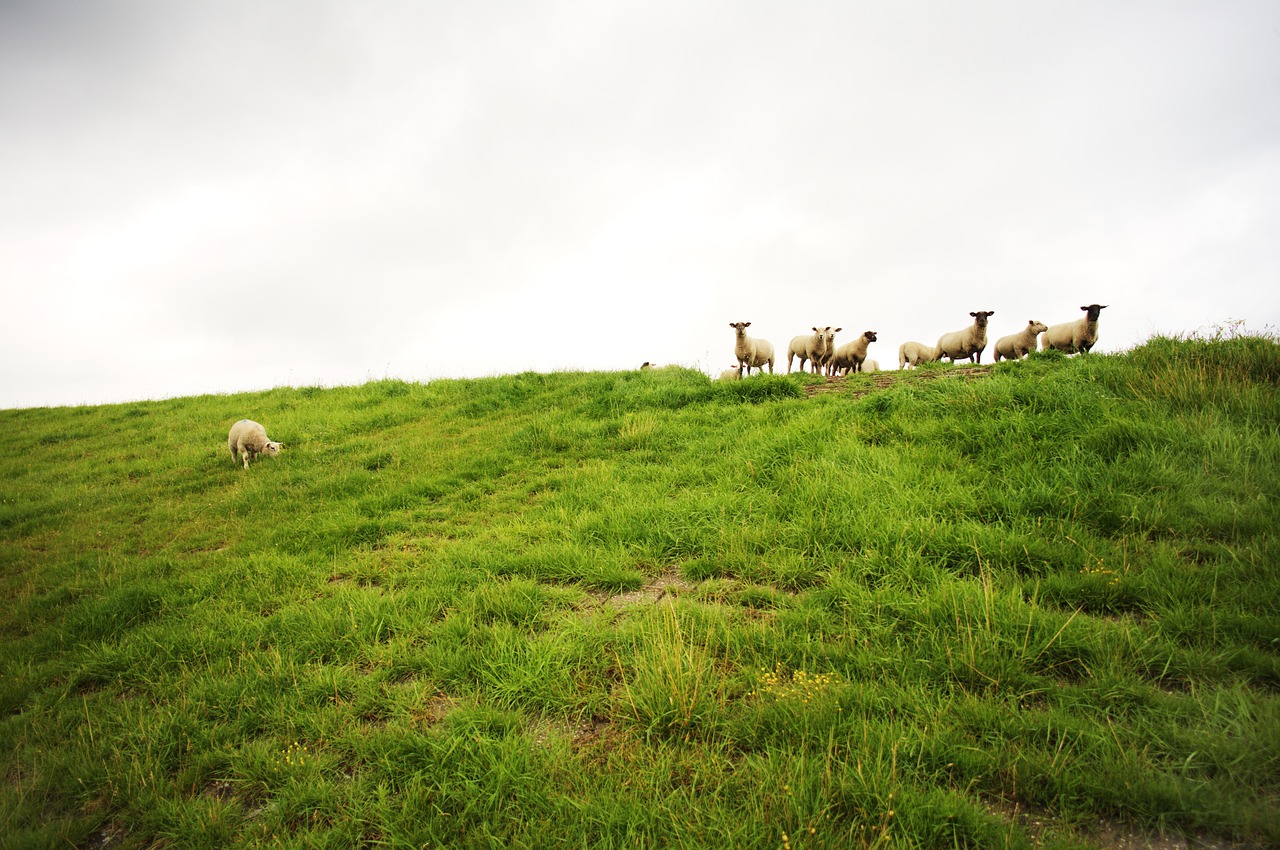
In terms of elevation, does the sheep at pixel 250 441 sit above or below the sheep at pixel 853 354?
below

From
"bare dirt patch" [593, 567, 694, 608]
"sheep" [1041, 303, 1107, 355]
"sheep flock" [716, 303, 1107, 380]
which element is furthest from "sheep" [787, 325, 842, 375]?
"bare dirt patch" [593, 567, 694, 608]

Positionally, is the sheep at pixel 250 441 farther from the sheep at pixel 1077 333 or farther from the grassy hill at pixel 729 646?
the sheep at pixel 1077 333

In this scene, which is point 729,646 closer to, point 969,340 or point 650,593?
point 650,593

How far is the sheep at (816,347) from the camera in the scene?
20.3 m

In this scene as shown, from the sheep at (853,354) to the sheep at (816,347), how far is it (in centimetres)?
31

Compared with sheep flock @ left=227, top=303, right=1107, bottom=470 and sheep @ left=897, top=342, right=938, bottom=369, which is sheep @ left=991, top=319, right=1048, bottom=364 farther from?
sheep @ left=897, top=342, right=938, bottom=369

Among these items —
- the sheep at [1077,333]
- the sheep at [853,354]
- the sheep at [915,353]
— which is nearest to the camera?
the sheep at [1077,333]

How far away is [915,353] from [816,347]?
6.29 meters

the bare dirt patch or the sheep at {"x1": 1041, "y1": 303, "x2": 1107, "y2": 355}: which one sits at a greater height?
the sheep at {"x1": 1041, "y1": 303, "x2": 1107, "y2": 355}

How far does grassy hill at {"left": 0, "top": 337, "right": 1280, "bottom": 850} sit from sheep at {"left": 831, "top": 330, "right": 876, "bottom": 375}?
11.5 m

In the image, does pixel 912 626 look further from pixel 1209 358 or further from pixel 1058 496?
pixel 1209 358

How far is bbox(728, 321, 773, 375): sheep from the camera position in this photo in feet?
62.9

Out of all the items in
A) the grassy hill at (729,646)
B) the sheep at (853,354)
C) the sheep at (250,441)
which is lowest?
the grassy hill at (729,646)

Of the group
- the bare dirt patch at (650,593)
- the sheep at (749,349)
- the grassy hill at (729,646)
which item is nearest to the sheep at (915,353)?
the sheep at (749,349)
